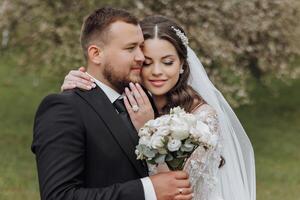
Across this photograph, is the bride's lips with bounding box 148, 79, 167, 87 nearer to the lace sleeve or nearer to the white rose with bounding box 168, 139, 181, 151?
the lace sleeve

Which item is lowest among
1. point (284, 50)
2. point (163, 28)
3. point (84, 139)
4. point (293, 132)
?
point (293, 132)

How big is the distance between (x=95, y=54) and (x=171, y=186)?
73 centimetres

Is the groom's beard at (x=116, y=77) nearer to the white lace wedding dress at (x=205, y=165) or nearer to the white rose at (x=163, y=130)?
the white rose at (x=163, y=130)

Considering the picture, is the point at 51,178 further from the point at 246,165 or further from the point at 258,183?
the point at 258,183

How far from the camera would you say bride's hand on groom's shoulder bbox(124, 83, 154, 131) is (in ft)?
12.5

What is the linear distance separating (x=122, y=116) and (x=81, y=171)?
42cm

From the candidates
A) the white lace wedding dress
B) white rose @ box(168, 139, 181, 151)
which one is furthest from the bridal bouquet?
the white lace wedding dress

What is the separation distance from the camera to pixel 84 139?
11.6 feet

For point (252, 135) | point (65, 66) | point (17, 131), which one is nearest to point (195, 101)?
point (65, 66)

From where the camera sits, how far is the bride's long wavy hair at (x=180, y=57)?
4.67 metres

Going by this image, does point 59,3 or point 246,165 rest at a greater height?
point 59,3

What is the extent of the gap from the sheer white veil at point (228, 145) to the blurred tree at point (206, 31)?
7.73 meters

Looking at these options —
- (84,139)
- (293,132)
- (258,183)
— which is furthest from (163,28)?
(293,132)

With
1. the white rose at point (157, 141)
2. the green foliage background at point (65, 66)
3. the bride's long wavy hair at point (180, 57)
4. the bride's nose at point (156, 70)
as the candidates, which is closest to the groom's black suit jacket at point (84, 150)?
the white rose at point (157, 141)
